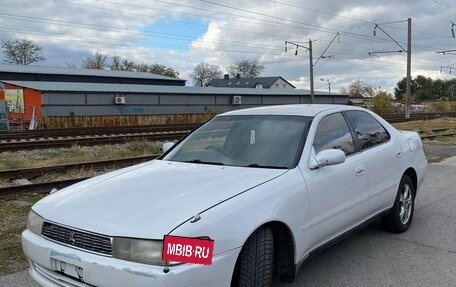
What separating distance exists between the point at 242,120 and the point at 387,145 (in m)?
1.77

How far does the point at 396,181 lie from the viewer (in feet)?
17.1

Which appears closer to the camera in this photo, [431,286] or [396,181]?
[431,286]

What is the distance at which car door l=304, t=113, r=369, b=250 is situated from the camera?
3.79 meters

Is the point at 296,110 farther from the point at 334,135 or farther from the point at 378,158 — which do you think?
the point at 378,158

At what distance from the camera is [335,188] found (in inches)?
159

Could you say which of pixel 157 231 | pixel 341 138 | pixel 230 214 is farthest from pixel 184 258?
pixel 341 138

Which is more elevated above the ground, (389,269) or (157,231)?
(157,231)

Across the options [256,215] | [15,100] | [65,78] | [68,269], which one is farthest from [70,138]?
[65,78]

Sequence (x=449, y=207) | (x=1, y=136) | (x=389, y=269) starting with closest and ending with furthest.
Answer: (x=389, y=269) → (x=449, y=207) → (x=1, y=136)

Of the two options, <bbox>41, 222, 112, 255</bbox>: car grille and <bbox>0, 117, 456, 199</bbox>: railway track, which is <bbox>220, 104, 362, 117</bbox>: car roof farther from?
<bbox>0, 117, 456, 199</bbox>: railway track

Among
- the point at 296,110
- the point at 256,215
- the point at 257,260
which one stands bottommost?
the point at 257,260

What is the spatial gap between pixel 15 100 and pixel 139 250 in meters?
40.2

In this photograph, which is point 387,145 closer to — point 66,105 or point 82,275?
point 82,275

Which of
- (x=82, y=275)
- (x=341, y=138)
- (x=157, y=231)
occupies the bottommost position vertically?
(x=82, y=275)
